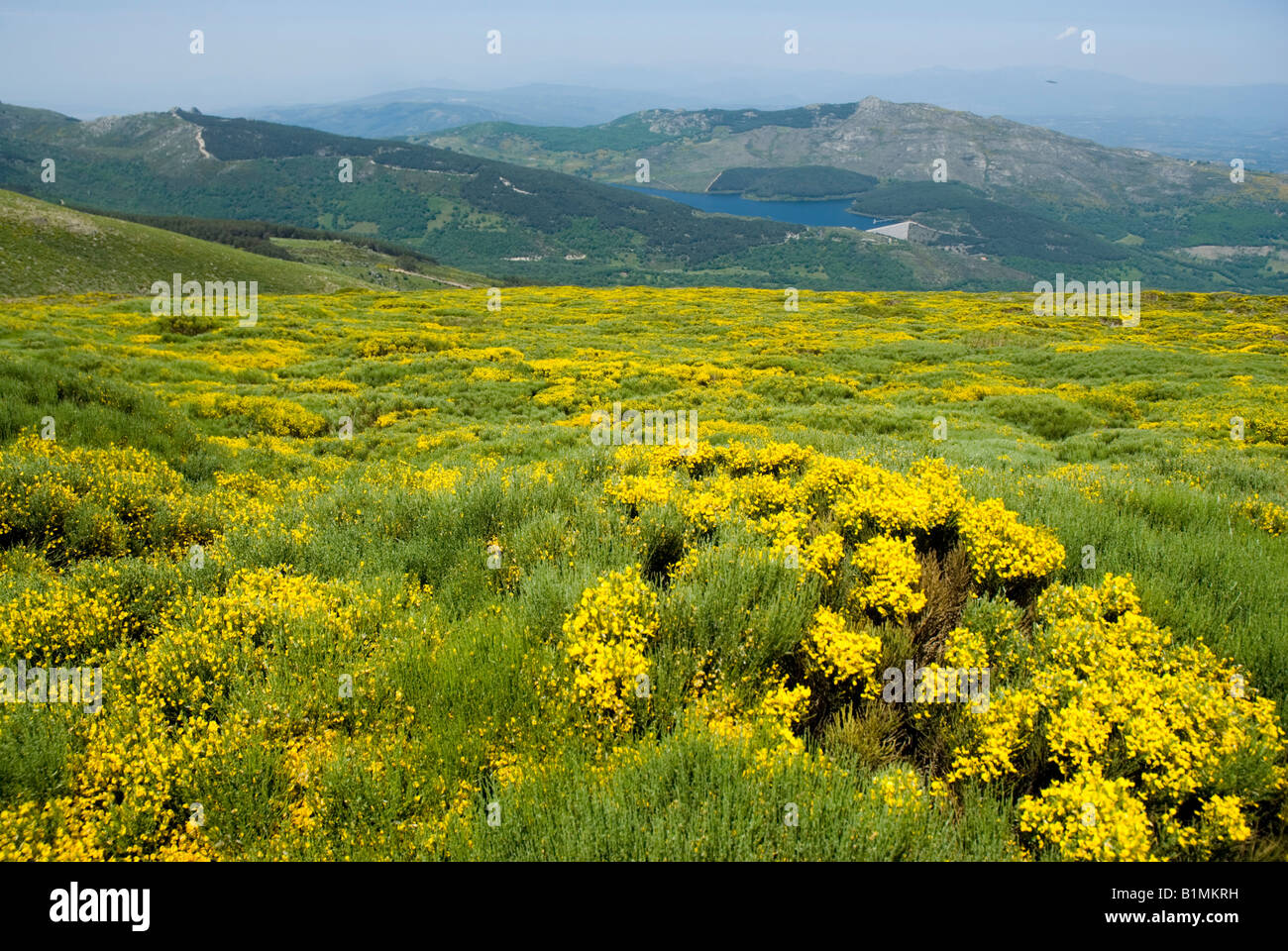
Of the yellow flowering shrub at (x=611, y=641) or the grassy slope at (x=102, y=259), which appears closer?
the yellow flowering shrub at (x=611, y=641)

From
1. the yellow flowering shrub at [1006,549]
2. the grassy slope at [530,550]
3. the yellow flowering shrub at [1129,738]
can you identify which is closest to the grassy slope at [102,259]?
the grassy slope at [530,550]

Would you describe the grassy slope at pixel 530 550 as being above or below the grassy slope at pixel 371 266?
below

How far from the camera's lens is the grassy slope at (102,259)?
292 feet

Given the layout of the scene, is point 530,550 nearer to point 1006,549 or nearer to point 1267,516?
point 1006,549

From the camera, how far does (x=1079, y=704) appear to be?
3.54 m

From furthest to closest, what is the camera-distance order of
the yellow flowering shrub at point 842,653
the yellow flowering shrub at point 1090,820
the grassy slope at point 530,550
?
1. the yellow flowering shrub at point 842,653
2. the grassy slope at point 530,550
3. the yellow flowering shrub at point 1090,820

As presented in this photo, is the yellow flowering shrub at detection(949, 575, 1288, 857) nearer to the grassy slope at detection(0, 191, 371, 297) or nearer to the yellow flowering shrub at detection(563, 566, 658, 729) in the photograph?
the yellow flowering shrub at detection(563, 566, 658, 729)

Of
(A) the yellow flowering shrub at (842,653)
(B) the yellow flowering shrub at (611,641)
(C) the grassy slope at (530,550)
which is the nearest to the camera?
(C) the grassy slope at (530,550)

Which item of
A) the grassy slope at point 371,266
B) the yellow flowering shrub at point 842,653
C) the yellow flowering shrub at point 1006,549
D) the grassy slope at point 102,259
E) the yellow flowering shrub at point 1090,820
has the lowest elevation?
the yellow flowering shrub at point 1090,820

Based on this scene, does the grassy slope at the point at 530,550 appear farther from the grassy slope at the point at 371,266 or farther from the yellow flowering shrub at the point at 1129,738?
the grassy slope at the point at 371,266

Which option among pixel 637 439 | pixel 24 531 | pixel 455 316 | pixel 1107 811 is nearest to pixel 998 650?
pixel 1107 811

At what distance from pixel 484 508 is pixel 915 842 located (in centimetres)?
529

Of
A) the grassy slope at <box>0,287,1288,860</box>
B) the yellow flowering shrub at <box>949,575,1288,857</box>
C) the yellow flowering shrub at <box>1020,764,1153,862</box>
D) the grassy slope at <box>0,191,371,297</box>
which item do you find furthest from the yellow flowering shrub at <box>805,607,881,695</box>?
the grassy slope at <box>0,191,371,297</box>
